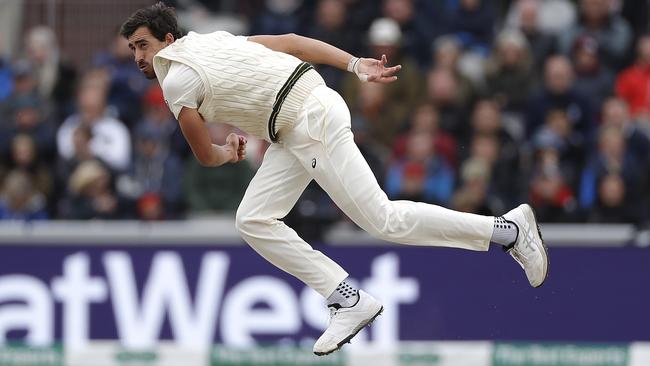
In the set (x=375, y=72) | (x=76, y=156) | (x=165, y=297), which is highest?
(x=375, y=72)

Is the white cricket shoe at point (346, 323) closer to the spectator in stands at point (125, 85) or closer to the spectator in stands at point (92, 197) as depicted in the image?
the spectator in stands at point (92, 197)

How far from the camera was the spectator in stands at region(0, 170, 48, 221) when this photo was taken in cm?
1385

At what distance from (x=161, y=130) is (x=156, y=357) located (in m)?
2.57

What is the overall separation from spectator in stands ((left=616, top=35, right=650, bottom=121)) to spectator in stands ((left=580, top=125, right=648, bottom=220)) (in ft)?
2.54

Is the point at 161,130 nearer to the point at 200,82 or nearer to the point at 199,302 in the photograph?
the point at 199,302

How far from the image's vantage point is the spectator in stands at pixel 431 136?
13.6 meters

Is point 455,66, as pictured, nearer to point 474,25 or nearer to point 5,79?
point 474,25

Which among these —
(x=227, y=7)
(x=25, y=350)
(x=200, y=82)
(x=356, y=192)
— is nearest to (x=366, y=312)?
(x=356, y=192)

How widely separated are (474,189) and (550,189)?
674mm

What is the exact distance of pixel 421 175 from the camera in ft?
43.5

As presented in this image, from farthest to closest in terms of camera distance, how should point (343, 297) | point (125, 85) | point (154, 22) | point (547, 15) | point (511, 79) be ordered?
point (547, 15) → point (125, 85) → point (511, 79) → point (343, 297) → point (154, 22)

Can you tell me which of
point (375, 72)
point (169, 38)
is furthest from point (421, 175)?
point (169, 38)

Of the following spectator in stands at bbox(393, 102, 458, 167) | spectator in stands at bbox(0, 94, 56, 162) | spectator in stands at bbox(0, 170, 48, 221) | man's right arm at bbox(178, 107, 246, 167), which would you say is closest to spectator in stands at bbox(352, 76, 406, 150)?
spectator in stands at bbox(393, 102, 458, 167)

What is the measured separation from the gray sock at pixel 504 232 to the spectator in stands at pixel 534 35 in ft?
17.4
